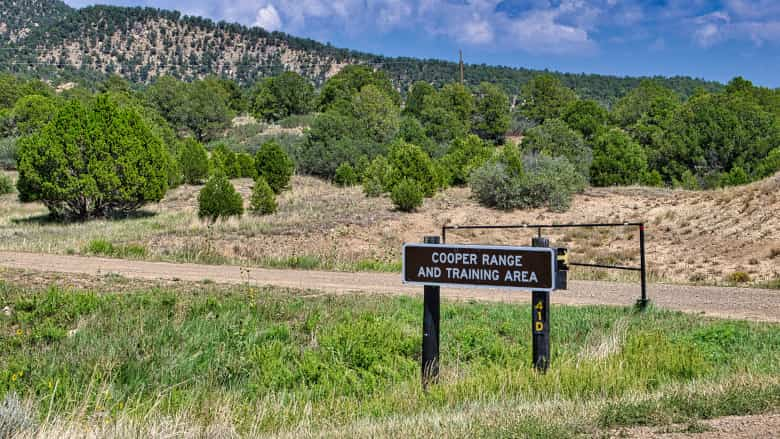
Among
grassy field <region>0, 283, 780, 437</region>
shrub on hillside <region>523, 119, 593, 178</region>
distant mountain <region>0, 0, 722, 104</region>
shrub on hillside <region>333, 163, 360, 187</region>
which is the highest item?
distant mountain <region>0, 0, 722, 104</region>

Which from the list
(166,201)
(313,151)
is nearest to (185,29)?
(313,151)

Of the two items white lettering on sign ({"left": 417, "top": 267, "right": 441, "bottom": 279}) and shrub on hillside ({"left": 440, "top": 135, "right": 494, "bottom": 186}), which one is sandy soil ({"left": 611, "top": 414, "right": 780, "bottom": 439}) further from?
shrub on hillside ({"left": 440, "top": 135, "right": 494, "bottom": 186})

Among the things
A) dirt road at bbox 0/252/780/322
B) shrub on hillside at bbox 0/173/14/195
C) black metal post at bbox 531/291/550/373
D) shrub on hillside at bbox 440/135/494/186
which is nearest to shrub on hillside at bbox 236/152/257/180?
shrub on hillside at bbox 440/135/494/186

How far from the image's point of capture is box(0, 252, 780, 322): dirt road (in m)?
11.9

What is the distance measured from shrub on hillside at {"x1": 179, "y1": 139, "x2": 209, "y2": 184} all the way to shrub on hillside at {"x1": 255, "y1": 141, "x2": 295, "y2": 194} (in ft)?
12.8

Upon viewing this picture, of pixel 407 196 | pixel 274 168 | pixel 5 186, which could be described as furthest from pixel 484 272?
pixel 5 186

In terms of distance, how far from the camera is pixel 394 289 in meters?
13.7

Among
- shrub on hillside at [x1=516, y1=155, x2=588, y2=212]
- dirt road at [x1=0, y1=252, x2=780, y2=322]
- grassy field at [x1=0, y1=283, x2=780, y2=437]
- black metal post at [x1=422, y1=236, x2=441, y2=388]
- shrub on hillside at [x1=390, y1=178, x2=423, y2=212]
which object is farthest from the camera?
shrub on hillside at [x1=516, y1=155, x2=588, y2=212]

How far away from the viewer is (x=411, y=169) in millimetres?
31016

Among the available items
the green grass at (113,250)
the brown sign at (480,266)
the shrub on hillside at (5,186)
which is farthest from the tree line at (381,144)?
the brown sign at (480,266)

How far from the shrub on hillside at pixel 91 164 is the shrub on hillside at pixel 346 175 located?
44.0ft

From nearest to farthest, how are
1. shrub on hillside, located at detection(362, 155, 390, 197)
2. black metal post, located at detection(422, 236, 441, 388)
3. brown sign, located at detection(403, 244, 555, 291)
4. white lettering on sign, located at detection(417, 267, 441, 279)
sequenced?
1. brown sign, located at detection(403, 244, 555, 291)
2. white lettering on sign, located at detection(417, 267, 441, 279)
3. black metal post, located at detection(422, 236, 441, 388)
4. shrub on hillside, located at detection(362, 155, 390, 197)

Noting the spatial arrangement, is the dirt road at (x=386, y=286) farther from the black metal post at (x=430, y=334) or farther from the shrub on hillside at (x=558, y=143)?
the shrub on hillside at (x=558, y=143)

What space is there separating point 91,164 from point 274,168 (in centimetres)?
1152
